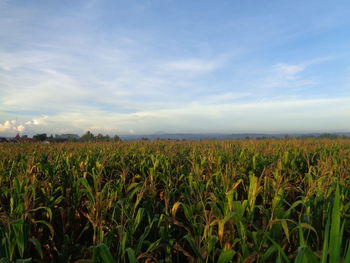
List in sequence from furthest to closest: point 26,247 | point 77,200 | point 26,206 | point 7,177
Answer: point 7,177
point 77,200
point 26,206
point 26,247

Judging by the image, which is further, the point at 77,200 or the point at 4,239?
the point at 77,200

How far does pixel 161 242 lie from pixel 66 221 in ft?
4.35

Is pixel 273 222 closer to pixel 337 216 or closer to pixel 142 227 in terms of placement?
pixel 337 216

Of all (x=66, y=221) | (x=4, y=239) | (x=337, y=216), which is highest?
(x=337, y=216)

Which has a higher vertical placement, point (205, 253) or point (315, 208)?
point (315, 208)

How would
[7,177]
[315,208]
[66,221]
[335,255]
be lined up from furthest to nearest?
[7,177]
[66,221]
[315,208]
[335,255]

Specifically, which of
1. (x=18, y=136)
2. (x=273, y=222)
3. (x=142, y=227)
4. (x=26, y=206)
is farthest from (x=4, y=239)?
(x=18, y=136)

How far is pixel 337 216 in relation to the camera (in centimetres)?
105

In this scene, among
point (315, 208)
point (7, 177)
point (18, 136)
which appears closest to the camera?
point (315, 208)

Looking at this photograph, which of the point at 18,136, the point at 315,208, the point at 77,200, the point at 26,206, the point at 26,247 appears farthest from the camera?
the point at 18,136

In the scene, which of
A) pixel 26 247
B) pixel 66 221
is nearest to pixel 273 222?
pixel 26 247

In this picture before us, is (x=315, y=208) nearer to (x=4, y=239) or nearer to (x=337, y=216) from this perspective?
(x=337, y=216)

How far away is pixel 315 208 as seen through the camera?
7.24 feet

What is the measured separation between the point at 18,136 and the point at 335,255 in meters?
18.9
